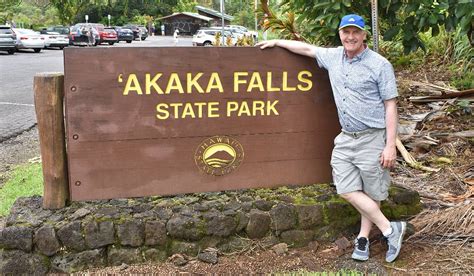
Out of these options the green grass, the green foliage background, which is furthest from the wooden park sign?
the green grass

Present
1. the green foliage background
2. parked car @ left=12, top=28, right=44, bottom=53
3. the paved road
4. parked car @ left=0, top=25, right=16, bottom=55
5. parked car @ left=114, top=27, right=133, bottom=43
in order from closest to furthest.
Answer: the green foliage background
the paved road
parked car @ left=0, top=25, right=16, bottom=55
parked car @ left=12, top=28, right=44, bottom=53
parked car @ left=114, top=27, right=133, bottom=43

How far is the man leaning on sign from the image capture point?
3.36 m

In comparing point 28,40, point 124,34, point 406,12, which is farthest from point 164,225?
point 124,34

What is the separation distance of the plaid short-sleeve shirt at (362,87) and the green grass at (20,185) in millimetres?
3113

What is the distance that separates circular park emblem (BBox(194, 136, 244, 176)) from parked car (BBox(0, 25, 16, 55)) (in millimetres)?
25655

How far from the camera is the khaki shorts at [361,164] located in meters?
3.47

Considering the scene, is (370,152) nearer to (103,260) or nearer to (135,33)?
(103,260)

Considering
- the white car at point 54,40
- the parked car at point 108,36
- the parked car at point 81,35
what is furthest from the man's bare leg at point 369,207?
the parked car at point 108,36

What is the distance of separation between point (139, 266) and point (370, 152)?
1.69 metres

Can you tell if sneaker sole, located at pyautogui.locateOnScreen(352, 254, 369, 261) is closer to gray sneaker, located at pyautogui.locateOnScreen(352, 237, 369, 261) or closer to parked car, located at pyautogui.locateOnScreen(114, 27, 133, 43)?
gray sneaker, located at pyautogui.locateOnScreen(352, 237, 369, 261)

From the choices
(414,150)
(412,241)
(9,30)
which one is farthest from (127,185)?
(9,30)

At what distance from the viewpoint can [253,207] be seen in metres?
3.88

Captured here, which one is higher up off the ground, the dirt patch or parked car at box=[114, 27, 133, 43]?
parked car at box=[114, 27, 133, 43]

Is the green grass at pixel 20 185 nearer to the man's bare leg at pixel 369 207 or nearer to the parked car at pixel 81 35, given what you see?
the man's bare leg at pixel 369 207
